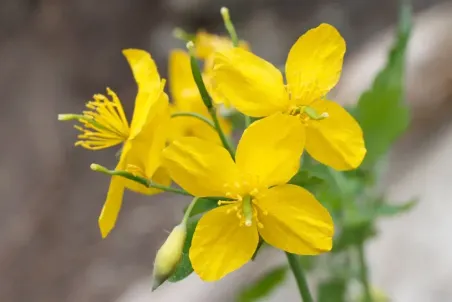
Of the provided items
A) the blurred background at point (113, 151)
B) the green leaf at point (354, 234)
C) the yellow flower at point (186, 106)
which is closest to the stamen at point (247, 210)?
the yellow flower at point (186, 106)

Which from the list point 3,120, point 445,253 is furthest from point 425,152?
point 3,120

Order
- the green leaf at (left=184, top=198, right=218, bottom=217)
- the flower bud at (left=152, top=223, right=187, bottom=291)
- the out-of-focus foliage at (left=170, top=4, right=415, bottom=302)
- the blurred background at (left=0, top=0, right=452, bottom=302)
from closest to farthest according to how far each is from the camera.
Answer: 1. the flower bud at (left=152, top=223, right=187, bottom=291)
2. the green leaf at (left=184, top=198, right=218, bottom=217)
3. the out-of-focus foliage at (left=170, top=4, right=415, bottom=302)
4. the blurred background at (left=0, top=0, right=452, bottom=302)

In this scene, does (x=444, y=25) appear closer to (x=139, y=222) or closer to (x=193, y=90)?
(x=139, y=222)

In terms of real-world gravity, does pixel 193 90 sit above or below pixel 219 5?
above

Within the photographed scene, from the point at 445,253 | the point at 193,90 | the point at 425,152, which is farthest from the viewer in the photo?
the point at 425,152

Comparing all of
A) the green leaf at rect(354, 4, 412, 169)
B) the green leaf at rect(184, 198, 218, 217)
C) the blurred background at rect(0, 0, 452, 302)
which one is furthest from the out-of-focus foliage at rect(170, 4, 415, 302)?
the blurred background at rect(0, 0, 452, 302)

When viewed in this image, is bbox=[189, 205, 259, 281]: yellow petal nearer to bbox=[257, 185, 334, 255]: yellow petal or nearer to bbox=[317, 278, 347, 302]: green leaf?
bbox=[257, 185, 334, 255]: yellow petal

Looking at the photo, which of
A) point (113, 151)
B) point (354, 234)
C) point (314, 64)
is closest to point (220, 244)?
point (314, 64)
